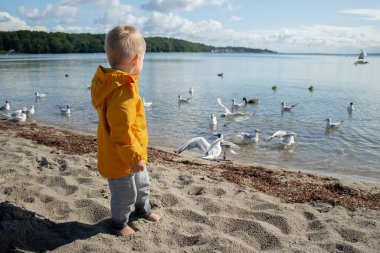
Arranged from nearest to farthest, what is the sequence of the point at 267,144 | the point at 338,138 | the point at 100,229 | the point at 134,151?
the point at 134,151, the point at 100,229, the point at 267,144, the point at 338,138

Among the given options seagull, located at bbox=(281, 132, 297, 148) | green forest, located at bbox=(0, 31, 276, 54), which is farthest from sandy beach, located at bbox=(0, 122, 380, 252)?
green forest, located at bbox=(0, 31, 276, 54)

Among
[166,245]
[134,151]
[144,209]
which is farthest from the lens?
[144,209]

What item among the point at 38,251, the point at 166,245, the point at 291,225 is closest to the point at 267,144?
the point at 291,225

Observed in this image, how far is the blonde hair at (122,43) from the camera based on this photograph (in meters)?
3.28

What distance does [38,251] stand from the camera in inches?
129

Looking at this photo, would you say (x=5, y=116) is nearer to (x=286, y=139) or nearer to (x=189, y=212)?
(x=286, y=139)

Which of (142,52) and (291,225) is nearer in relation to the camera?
(142,52)

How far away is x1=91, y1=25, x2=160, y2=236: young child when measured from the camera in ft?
10.6

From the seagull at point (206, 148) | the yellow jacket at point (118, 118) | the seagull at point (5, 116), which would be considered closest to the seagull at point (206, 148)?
the seagull at point (206, 148)

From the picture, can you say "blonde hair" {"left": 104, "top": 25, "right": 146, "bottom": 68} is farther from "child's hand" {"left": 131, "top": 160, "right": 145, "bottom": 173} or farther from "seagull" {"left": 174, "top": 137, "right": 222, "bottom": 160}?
"seagull" {"left": 174, "top": 137, "right": 222, "bottom": 160}

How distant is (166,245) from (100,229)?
0.78 meters

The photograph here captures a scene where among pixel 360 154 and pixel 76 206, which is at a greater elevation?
pixel 76 206

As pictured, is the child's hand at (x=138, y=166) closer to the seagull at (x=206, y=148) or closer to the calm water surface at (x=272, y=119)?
the seagull at (x=206, y=148)

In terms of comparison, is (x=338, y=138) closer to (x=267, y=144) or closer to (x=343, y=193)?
(x=267, y=144)
